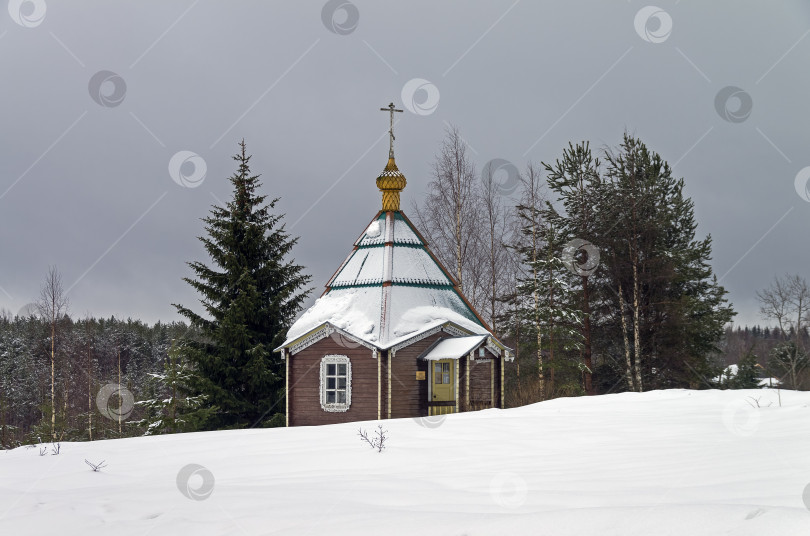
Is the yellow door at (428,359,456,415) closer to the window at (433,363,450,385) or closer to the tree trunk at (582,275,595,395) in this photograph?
the window at (433,363,450,385)

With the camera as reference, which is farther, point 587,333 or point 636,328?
point 587,333

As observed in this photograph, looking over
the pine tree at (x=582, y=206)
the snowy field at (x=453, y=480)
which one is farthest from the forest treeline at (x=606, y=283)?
the snowy field at (x=453, y=480)

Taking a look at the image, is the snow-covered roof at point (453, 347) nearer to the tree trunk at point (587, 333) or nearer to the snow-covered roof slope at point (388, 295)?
the snow-covered roof slope at point (388, 295)

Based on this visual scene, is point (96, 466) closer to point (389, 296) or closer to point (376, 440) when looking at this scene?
point (376, 440)

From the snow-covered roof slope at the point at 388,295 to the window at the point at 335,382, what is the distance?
985mm

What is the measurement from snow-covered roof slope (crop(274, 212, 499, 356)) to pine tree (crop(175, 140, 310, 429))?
3.61 meters

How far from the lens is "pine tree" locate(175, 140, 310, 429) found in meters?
22.8

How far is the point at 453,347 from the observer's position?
61.0ft

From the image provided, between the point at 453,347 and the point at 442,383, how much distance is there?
1281 mm

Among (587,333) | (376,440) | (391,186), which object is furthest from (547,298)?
(376,440)

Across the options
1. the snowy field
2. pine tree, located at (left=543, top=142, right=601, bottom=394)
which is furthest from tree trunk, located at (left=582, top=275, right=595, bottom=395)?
the snowy field

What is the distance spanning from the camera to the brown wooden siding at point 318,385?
1867 centimetres

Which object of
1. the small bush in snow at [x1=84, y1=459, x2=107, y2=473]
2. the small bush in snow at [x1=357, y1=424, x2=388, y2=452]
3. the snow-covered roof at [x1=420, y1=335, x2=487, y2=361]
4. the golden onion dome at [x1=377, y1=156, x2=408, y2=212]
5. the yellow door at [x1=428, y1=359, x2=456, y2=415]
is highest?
the golden onion dome at [x1=377, y1=156, x2=408, y2=212]

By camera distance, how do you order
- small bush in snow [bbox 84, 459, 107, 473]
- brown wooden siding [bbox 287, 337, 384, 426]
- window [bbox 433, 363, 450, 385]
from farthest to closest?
window [bbox 433, 363, 450, 385] → brown wooden siding [bbox 287, 337, 384, 426] → small bush in snow [bbox 84, 459, 107, 473]
